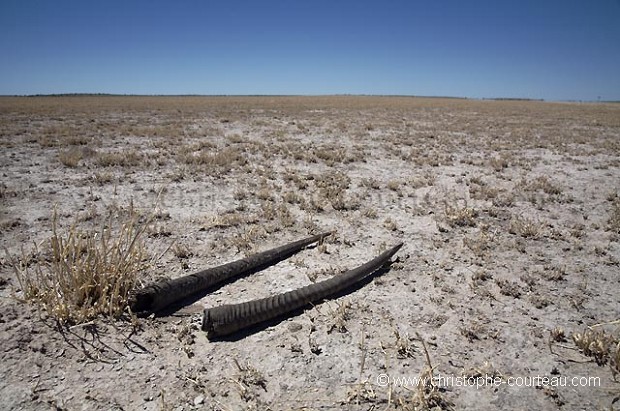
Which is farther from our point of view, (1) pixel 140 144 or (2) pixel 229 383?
(1) pixel 140 144

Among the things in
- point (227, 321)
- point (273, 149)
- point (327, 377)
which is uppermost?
point (273, 149)

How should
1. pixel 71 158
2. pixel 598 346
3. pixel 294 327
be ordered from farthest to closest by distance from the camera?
pixel 71 158 → pixel 294 327 → pixel 598 346

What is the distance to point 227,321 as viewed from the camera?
3451 mm

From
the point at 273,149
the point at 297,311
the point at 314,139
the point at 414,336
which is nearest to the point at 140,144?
the point at 273,149

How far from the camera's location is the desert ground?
289 cm

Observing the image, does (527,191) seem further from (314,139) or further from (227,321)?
(314,139)

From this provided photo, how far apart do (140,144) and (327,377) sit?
44.8 ft

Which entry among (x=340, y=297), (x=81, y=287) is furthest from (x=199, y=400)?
(x=340, y=297)

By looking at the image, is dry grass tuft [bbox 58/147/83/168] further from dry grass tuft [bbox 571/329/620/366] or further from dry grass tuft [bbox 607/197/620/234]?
dry grass tuft [bbox 607/197/620/234]

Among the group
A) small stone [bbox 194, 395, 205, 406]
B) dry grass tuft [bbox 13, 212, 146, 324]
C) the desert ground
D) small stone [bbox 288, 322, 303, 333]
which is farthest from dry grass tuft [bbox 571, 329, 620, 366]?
dry grass tuft [bbox 13, 212, 146, 324]

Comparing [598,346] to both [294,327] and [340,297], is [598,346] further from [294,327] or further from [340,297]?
[294,327]

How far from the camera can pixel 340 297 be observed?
4258 millimetres

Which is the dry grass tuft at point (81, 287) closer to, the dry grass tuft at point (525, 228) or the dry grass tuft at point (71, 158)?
the dry grass tuft at point (525, 228)

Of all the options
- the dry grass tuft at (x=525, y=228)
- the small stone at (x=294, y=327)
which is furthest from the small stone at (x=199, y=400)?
the dry grass tuft at (x=525, y=228)
